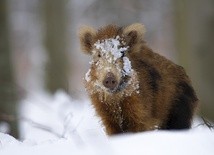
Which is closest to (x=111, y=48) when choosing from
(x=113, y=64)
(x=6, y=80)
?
(x=113, y=64)

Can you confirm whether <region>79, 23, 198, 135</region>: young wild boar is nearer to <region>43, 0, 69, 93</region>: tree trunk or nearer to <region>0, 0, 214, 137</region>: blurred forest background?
<region>0, 0, 214, 137</region>: blurred forest background

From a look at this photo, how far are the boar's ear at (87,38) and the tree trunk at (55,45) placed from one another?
12.7m

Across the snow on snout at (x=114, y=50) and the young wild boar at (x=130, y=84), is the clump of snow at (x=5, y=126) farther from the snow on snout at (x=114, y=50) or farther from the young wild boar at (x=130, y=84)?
the snow on snout at (x=114, y=50)

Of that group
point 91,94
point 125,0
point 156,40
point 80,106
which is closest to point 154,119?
point 91,94

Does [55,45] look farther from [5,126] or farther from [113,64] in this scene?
[113,64]

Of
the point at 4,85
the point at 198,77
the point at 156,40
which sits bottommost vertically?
the point at 156,40

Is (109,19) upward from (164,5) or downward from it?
downward

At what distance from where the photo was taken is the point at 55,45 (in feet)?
67.5

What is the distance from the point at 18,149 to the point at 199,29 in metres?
6.88

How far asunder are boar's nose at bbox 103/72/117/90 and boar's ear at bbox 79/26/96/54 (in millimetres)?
774

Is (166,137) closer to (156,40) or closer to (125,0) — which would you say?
(125,0)

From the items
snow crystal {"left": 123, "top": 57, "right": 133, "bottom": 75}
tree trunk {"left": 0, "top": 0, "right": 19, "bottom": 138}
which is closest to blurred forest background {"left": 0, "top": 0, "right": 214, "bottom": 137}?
tree trunk {"left": 0, "top": 0, "right": 19, "bottom": 138}

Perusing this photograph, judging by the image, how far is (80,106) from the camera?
13758 mm

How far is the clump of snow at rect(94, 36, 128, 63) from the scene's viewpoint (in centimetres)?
689
